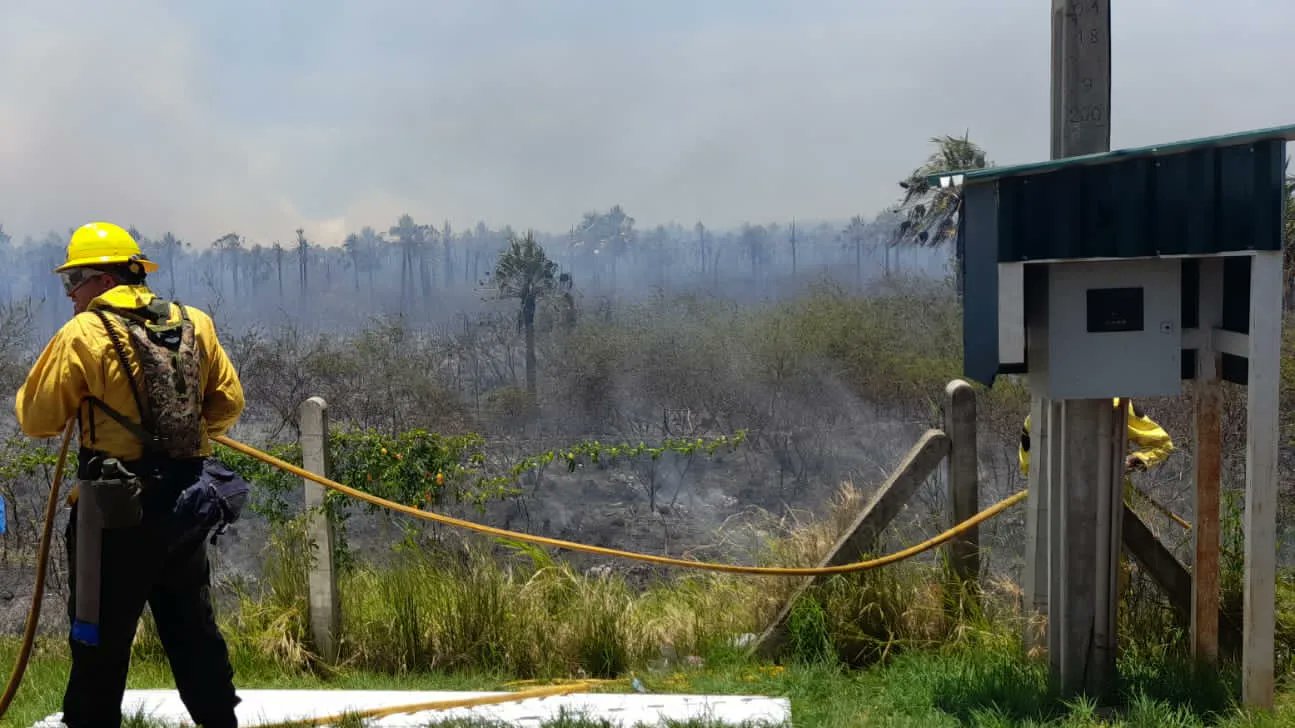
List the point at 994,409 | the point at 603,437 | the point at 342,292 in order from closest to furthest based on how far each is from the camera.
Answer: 1. the point at 994,409
2. the point at 603,437
3. the point at 342,292

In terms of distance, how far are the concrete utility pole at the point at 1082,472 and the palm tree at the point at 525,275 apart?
81.5 feet

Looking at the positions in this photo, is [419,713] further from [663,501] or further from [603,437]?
[603,437]

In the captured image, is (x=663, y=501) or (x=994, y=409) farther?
(x=663, y=501)

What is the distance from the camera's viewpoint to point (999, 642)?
4867 millimetres

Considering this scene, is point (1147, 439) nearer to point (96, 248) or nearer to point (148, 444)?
point (148, 444)

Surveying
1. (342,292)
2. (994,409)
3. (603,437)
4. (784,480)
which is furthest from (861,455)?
(342,292)

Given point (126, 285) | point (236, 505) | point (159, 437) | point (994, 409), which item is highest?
point (126, 285)

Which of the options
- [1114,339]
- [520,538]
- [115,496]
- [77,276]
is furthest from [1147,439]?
[77,276]

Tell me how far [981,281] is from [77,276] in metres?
3.28

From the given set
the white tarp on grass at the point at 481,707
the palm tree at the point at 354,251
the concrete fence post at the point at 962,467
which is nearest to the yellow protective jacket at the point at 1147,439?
the concrete fence post at the point at 962,467

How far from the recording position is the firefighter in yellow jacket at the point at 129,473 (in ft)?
12.2

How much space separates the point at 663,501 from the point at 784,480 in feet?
8.80

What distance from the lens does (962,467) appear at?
5199 mm

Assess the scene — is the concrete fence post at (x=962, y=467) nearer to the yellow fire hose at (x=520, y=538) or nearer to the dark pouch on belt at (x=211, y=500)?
the yellow fire hose at (x=520, y=538)
